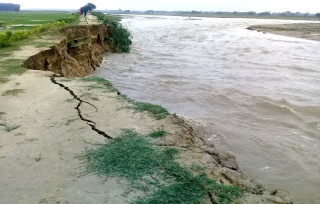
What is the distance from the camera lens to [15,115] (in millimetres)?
5387

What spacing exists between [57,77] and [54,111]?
2.72 m

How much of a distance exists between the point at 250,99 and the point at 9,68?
7.29 meters

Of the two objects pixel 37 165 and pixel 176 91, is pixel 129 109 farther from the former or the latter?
pixel 176 91

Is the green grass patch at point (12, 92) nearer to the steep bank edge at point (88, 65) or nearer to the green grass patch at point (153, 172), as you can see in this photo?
the steep bank edge at point (88, 65)

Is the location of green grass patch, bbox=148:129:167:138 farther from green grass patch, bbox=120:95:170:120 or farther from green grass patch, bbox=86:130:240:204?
green grass patch, bbox=120:95:170:120

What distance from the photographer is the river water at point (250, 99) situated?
5.72 metres

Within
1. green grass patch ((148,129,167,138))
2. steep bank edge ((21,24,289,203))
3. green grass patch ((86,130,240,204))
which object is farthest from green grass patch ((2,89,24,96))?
green grass patch ((148,129,167,138))

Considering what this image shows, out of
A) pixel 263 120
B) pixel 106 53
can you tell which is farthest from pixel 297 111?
pixel 106 53

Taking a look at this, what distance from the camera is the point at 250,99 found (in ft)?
32.9

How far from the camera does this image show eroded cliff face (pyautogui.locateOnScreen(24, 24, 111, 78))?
1045 centimetres

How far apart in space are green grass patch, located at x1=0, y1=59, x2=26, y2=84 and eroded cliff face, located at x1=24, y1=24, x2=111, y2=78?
34cm

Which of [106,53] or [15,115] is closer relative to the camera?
[15,115]

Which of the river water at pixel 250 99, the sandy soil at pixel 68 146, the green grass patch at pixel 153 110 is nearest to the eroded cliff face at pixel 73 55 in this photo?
the river water at pixel 250 99

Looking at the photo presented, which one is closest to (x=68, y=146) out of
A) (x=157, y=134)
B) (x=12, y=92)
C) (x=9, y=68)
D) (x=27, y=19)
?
(x=157, y=134)
